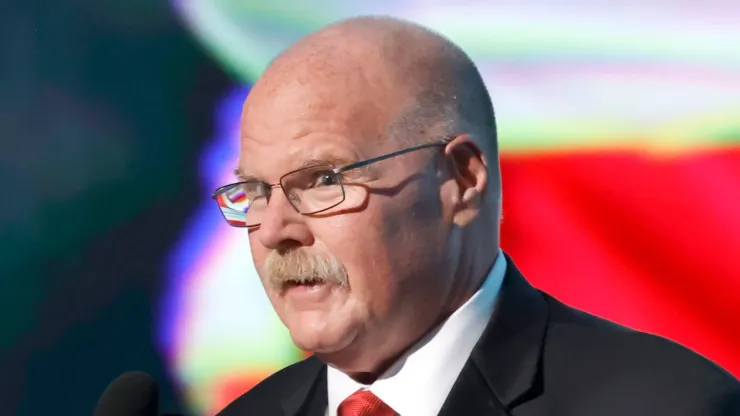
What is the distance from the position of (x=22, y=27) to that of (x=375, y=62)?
1140mm

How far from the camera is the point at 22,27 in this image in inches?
71.6

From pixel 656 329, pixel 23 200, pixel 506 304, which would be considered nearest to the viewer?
pixel 506 304

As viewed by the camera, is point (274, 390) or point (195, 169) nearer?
point (274, 390)

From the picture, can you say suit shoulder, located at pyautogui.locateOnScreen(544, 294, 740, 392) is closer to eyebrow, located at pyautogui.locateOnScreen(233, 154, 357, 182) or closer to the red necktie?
the red necktie

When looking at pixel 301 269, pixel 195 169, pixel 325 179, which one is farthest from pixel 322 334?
pixel 195 169

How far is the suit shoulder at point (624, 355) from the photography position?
3.26 ft

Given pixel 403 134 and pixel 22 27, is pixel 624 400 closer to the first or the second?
pixel 403 134

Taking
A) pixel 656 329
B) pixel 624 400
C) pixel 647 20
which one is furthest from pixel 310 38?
pixel 656 329

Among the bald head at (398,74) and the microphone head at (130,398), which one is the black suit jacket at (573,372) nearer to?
the bald head at (398,74)

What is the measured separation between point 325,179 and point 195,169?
0.83m

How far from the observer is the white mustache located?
0.99 m

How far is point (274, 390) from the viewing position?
1.40 metres

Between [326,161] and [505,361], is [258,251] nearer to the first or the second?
[326,161]

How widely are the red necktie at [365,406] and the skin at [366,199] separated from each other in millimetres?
44
